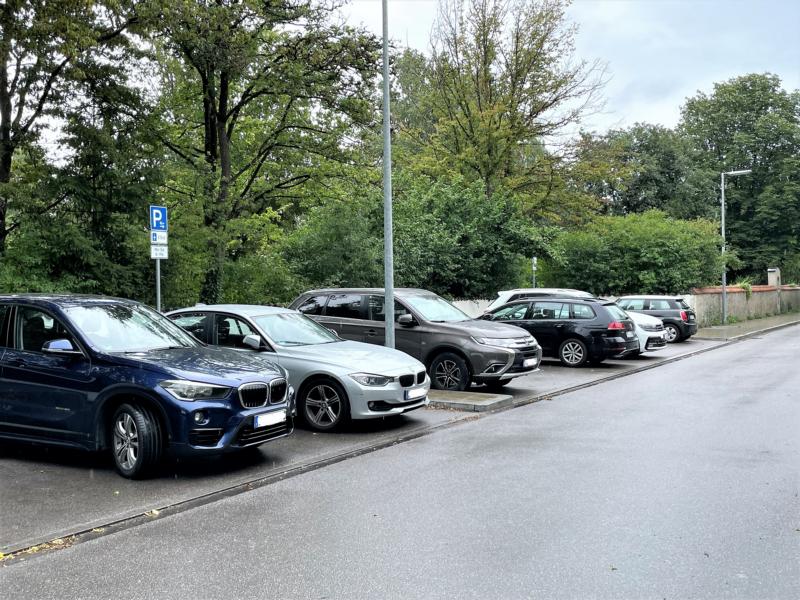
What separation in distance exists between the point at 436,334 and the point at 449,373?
71 centimetres

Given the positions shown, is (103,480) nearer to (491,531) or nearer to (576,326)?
(491,531)

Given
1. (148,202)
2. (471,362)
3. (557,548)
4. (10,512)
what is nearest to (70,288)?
(148,202)

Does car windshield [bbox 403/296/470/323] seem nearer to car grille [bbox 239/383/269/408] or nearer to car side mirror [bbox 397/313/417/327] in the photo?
car side mirror [bbox 397/313/417/327]

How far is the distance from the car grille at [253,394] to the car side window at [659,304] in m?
19.8

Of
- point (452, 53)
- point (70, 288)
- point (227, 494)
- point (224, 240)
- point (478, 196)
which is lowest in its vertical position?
point (227, 494)

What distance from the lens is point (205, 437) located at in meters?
6.75

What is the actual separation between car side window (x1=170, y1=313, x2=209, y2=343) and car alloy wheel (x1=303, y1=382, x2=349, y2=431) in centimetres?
178

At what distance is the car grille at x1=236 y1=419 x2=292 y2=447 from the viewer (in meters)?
6.98

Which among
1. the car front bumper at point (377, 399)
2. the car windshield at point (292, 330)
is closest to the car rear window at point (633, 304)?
the car windshield at point (292, 330)

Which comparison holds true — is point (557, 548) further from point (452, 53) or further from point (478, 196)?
point (452, 53)

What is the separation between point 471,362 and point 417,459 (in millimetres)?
4645

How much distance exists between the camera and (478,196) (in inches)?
997

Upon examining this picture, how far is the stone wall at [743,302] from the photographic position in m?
32.7

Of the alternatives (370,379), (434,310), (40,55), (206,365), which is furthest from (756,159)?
(206,365)
